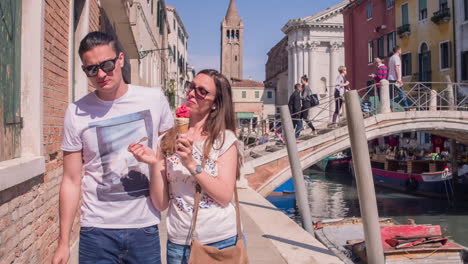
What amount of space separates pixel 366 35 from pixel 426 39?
21.1ft

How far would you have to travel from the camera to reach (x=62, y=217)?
2061 mm

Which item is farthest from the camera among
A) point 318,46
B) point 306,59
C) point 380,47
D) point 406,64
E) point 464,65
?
point 306,59

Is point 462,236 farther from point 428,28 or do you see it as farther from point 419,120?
point 428,28

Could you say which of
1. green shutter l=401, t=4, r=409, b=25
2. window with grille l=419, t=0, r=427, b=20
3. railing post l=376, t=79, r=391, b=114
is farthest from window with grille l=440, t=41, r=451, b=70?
railing post l=376, t=79, r=391, b=114

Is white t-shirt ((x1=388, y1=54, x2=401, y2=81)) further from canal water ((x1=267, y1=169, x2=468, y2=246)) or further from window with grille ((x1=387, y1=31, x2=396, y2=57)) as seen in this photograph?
window with grille ((x1=387, y1=31, x2=396, y2=57))

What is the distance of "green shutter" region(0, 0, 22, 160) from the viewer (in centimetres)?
297

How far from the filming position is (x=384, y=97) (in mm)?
12234

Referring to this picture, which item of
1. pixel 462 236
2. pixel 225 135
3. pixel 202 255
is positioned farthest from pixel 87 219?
pixel 462 236

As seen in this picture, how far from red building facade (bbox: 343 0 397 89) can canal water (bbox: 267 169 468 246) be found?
6.83 metres

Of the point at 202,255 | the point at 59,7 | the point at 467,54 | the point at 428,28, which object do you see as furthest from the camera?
the point at 428,28

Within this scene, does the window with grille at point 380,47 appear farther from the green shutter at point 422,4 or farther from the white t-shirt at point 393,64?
the white t-shirt at point 393,64

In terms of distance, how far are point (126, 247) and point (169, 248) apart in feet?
0.57

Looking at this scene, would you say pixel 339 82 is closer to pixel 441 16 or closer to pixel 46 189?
pixel 46 189

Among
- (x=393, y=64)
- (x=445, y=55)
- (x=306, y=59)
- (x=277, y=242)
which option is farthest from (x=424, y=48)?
(x=306, y=59)
